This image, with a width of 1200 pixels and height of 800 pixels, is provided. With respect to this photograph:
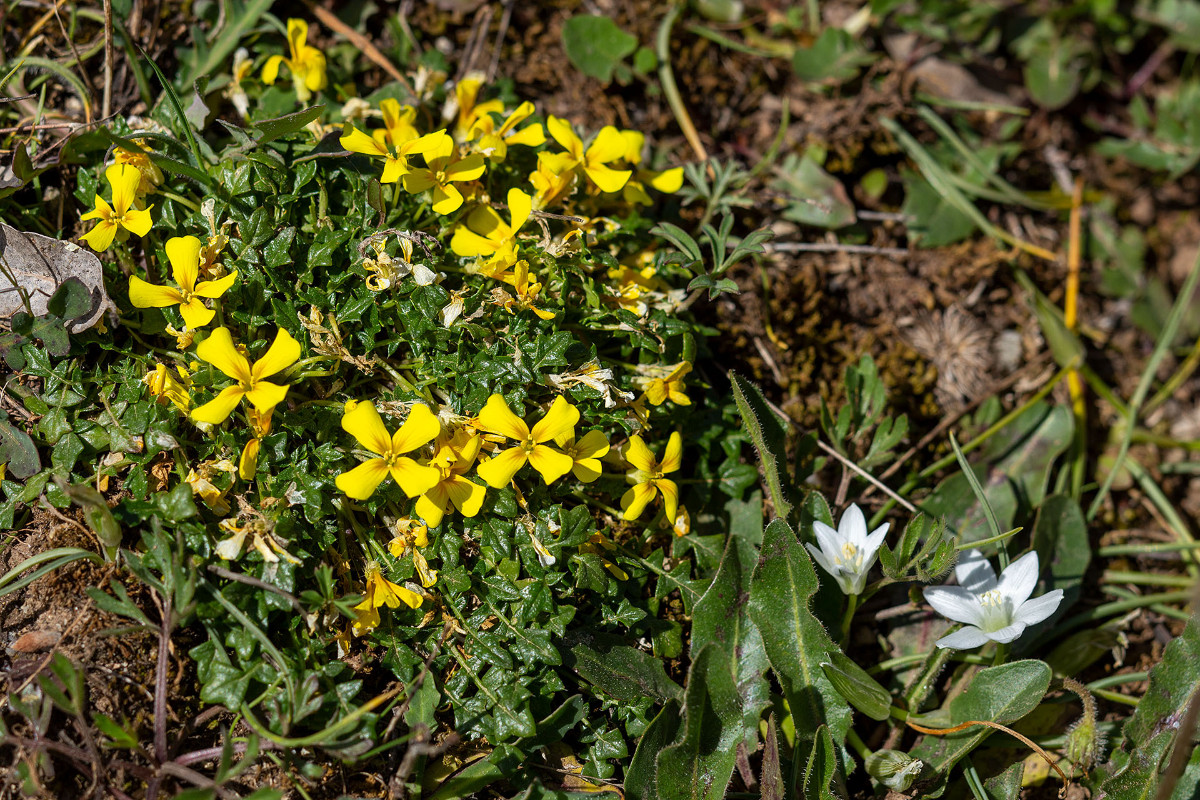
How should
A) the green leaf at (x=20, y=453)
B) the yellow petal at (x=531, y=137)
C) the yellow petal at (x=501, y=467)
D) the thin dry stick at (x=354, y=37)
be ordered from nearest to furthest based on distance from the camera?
the yellow petal at (x=501, y=467) < the green leaf at (x=20, y=453) < the yellow petal at (x=531, y=137) < the thin dry stick at (x=354, y=37)

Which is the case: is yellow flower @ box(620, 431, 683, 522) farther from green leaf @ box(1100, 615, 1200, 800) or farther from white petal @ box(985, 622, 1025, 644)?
green leaf @ box(1100, 615, 1200, 800)

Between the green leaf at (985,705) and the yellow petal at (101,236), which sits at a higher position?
the yellow petal at (101,236)

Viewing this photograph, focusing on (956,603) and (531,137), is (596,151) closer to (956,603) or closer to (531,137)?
(531,137)

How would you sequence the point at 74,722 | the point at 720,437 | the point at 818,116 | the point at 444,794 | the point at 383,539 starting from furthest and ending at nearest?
the point at 818,116 < the point at 720,437 < the point at 383,539 < the point at 444,794 < the point at 74,722

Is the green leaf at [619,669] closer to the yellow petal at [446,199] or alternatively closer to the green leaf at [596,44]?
the yellow petal at [446,199]

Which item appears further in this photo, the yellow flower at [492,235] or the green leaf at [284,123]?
the yellow flower at [492,235]

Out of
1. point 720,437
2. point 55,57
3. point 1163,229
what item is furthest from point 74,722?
point 1163,229

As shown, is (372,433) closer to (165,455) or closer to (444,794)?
(165,455)

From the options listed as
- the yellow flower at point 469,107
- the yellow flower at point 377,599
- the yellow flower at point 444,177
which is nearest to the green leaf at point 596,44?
the yellow flower at point 469,107
